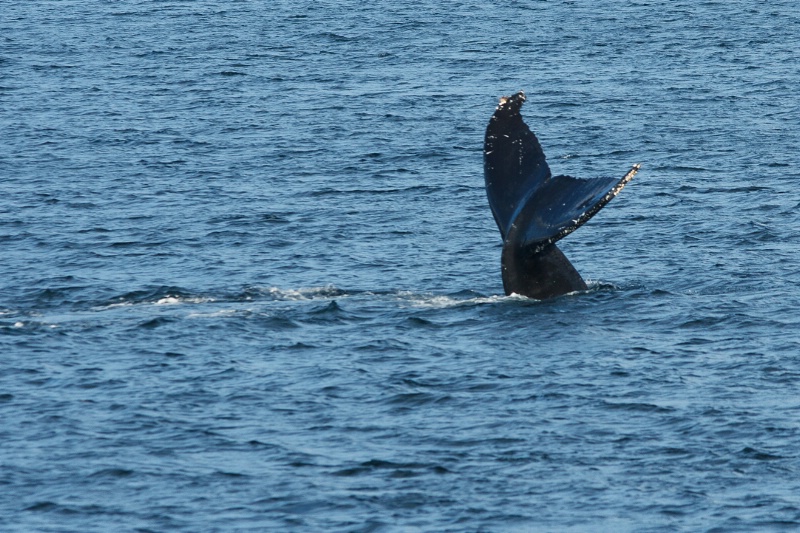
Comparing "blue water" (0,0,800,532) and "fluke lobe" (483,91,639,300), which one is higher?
"fluke lobe" (483,91,639,300)

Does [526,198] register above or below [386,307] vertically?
above

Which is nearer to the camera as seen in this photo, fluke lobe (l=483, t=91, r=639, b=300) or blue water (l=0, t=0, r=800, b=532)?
blue water (l=0, t=0, r=800, b=532)

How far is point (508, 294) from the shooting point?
21719 mm

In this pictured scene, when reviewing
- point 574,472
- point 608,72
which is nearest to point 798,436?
point 574,472

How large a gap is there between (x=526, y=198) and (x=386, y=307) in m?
2.99

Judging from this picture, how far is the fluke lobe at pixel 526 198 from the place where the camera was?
66.8 ft

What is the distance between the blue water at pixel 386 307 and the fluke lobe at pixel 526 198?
1.84 ft

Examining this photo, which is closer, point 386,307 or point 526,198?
point 526,198

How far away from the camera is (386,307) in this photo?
73.1 ft

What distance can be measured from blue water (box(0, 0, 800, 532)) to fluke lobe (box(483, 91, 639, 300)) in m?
0.56

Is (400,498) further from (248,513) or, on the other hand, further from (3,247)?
(3,247)

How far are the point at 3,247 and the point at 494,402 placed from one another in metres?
11.7

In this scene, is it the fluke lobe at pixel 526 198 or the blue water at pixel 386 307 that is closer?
the blue water at pixel 386 307

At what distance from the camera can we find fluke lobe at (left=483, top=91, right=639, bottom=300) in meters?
20.4
